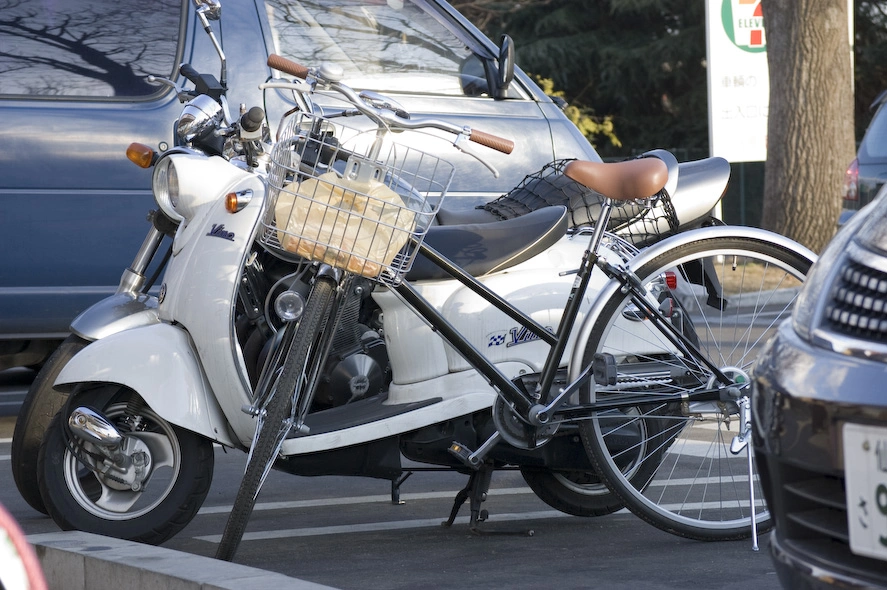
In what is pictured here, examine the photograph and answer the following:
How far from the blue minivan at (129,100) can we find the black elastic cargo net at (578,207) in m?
1.50

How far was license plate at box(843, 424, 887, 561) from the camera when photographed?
7.25 ft

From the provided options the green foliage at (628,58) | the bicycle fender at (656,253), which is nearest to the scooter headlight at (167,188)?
the bicycle fender at (656,253)

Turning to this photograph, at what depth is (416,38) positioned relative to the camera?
632 centimetres

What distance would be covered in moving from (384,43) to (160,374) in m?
2.99

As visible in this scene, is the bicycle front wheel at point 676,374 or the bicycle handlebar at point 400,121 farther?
the bicycle front wheel at point 676,374

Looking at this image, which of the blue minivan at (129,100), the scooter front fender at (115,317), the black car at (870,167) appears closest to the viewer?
the scooter front fender at (115,317)

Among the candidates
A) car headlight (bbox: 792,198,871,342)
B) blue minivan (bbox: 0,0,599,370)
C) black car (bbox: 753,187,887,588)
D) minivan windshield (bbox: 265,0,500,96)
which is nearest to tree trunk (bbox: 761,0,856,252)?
blue minivan (bbox: 0,0,599,370)

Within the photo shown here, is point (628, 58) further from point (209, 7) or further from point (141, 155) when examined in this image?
point (141, 155)

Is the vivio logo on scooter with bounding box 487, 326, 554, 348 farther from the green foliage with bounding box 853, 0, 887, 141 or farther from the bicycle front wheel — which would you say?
the green foliage with bounding box 853, 0, 887, 141

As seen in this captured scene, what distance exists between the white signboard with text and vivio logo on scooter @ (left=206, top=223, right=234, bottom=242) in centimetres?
1012

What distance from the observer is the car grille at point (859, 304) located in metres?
2.29

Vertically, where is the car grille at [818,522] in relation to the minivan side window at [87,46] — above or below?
below

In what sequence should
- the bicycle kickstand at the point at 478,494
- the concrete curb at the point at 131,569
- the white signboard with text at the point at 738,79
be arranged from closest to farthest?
the concrete curb at the point at 131,569
the bicycle kickstand at the point at 478,494
the white signboard with text at the point at 738,79

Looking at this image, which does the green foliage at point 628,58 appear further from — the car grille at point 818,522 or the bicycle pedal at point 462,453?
the car grille at point 818,522
